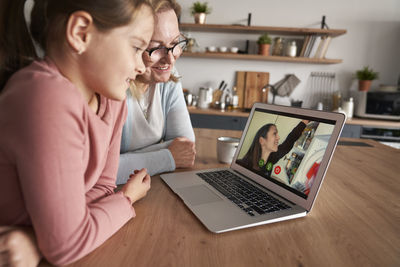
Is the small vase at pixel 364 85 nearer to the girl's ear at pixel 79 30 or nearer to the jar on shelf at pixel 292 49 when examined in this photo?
the jar on shelf at pixel 292 49

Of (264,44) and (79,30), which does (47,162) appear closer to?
(79,30)

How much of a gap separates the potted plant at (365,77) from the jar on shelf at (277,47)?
38.9 inches

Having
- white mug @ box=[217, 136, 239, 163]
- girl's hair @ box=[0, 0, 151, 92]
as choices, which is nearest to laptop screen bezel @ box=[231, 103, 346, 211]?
white mug @ box=[217, 136, 239, 163]

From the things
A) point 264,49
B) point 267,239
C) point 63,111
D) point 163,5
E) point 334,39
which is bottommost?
point 267,239

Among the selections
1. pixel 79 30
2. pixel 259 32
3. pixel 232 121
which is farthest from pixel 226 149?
pixel 259 32

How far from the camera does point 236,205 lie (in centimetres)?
69

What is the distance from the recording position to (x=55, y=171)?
1.41 ft

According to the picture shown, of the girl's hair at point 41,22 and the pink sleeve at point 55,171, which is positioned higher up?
the girl's hair at point 41,22

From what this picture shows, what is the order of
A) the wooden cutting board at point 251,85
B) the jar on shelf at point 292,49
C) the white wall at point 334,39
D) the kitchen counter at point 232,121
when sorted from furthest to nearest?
the wooden cutting board at point 251,85
the white wall at point 334,39
the jar on shelf at point 292,49
the kitchen counter at point 232,121

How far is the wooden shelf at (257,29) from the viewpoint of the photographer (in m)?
3.19

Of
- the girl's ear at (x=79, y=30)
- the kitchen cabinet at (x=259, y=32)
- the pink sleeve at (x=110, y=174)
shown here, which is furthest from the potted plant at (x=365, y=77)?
the girl's ear at (x=79, y=30)

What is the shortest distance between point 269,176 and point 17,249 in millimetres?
618

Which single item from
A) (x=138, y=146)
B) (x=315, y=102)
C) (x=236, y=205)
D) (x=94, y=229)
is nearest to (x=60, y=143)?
(x=94, y=229)

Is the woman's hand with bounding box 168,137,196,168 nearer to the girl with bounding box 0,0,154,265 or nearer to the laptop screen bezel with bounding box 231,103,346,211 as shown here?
the laptop screen bezel with bounding box 231,103,346,211
